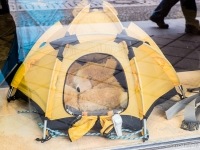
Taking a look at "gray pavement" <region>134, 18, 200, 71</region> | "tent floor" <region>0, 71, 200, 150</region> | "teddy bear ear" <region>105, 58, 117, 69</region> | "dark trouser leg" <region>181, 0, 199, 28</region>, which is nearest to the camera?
"tent floor" <region>0, 71, 200, 150</region>

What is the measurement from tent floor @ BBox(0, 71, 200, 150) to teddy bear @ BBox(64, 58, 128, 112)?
0.46 ft

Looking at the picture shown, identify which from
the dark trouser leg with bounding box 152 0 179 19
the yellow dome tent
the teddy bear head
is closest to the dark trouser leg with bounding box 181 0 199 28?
the dark trouser leg with bounding box 152 0 179 19

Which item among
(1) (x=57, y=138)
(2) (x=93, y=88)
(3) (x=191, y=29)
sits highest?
(3) (x=191, y=29)

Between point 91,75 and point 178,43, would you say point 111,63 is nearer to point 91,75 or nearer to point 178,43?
point 91,75

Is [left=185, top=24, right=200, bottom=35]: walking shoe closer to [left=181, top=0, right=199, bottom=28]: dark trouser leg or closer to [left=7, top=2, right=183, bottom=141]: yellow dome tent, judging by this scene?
[left=181, top=0, right=199, bottom=28]: dark trouser leg

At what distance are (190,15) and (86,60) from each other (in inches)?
41.7

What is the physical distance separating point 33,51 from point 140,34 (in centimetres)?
Result: 49

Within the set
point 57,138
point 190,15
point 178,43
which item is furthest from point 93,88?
point 190,15

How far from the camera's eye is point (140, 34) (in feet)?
4.53

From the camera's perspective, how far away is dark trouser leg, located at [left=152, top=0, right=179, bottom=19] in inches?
70.7

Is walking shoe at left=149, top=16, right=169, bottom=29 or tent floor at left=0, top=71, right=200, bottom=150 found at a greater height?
walking shoe at left=149, top=16, right=169, bottom=29

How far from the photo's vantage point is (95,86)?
1271mm

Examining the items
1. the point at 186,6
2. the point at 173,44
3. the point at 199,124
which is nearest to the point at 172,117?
the point at 199,124

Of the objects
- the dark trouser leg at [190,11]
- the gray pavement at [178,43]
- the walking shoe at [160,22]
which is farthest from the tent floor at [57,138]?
the dark trouser leg at [190,11]
